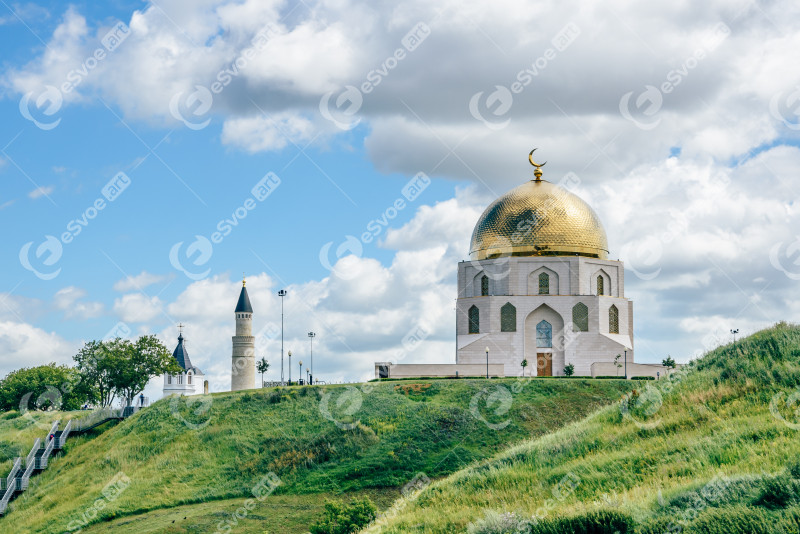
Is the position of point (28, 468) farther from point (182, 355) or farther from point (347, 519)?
point (182, 355)

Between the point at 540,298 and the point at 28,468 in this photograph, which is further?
the point at 540,298

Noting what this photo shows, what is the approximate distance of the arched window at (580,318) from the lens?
54.2 m

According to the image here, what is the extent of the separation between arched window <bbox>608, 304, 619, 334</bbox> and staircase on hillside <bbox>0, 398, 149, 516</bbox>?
94.9ft

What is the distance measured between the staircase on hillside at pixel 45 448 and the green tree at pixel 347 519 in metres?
20.6

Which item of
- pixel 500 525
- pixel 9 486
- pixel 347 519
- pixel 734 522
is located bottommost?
pixel 9 486

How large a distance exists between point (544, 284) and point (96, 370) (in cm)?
3122

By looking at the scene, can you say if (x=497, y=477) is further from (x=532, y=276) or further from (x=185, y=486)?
(x=532, y=276)

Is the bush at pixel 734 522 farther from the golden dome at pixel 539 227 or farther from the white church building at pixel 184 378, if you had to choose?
the white church building at pixel 184 378

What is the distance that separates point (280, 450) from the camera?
122 ft

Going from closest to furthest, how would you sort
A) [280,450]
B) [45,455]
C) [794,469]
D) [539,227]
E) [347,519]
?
[794,469], [347,519], [280,450], [45,455], [539,227]

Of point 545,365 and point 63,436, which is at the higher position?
point 545,365

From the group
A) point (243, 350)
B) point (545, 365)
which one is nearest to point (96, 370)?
point (243, 350)

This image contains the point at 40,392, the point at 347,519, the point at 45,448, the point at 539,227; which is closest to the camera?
the point at 347,519

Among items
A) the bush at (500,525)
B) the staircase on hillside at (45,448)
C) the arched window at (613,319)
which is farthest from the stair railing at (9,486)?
the arched window at (613,319)
